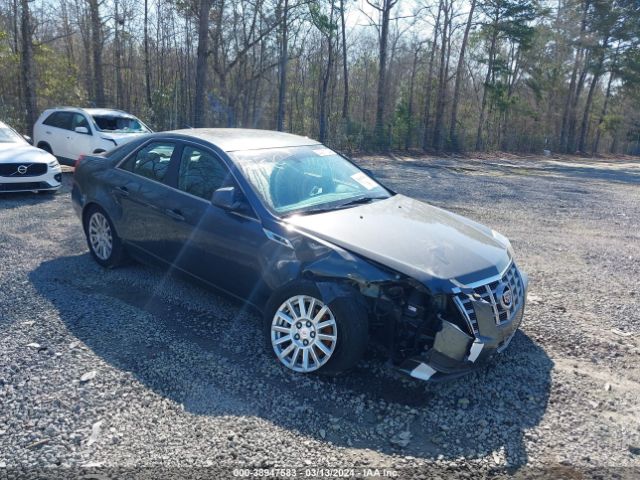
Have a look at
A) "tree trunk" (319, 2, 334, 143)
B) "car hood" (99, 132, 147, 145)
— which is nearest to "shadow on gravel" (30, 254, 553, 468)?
→ "car hood" (99, 132, 147, 145)

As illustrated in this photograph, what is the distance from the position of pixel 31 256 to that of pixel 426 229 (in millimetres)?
4730

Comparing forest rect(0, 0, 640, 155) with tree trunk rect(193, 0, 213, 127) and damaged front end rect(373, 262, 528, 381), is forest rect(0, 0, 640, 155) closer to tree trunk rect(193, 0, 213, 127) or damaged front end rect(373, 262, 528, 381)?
tree trunk rect(193, 0, 213, 127)

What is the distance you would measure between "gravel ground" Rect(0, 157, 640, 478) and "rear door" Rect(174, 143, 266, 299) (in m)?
0.46

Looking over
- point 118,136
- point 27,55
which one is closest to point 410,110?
point 27,55

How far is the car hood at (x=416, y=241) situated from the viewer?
11.1ft

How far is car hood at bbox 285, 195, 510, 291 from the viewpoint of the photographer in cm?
338

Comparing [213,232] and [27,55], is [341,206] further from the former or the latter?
[27,55]

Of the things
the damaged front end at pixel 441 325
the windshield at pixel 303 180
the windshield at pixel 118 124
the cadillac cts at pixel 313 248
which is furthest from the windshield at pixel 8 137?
the damaged front end at pixel 441 325

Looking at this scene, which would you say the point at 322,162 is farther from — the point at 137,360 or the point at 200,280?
the point at 137,360

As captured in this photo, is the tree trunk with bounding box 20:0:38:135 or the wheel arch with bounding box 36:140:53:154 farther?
the tree trunk with bounding box 20:0:38:135

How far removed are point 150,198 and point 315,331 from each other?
2.33m

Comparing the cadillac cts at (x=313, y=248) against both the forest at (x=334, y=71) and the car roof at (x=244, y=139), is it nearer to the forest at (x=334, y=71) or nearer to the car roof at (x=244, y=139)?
the car roof at (x=244, y=139)

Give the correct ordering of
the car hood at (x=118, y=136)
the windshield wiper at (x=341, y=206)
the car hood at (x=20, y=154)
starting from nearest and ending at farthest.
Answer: the windshield wiper at (x=341, y=206)
the car hood at (x=20, y=154)
the car hood at (x=118, y=136)

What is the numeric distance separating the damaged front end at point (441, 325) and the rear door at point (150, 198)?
7.26 feet
